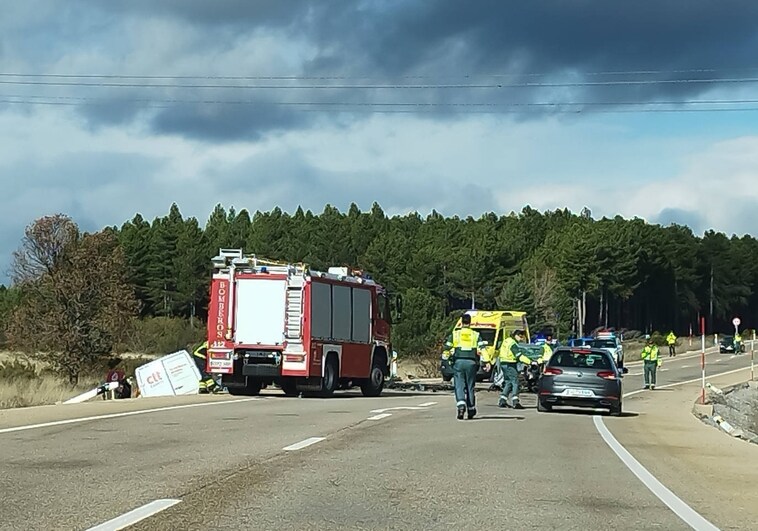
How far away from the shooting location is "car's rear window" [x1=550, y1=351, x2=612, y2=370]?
933 inches

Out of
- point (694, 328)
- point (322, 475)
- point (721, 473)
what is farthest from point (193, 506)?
point (694, 328)

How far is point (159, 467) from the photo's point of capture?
11.3m

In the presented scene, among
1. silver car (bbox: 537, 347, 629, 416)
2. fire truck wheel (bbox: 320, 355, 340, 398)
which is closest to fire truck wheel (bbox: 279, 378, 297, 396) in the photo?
fire truck wheel (bbox: 320, 355, 340, 398)

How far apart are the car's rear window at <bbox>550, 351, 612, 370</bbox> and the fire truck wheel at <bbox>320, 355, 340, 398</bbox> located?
19.3ft

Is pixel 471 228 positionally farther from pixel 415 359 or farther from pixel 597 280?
pixel 415 359

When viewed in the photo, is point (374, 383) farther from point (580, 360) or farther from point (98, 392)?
point (580, 360)

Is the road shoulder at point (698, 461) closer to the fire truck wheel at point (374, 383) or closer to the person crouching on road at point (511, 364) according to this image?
the person crouching on road at point (511, 364)

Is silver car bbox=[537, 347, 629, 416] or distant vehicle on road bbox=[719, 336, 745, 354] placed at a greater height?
distant vehicle on road bbox=[719, 336, 745, 354]

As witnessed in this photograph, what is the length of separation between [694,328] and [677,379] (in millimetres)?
102483

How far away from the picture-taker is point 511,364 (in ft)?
78.0

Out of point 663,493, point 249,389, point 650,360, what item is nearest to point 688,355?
point 650,360

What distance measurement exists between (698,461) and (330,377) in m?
14.4

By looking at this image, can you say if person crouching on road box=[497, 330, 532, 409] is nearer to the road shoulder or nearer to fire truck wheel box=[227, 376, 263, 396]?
the road shoulder

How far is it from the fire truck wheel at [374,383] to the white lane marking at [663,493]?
1390 centimetres
